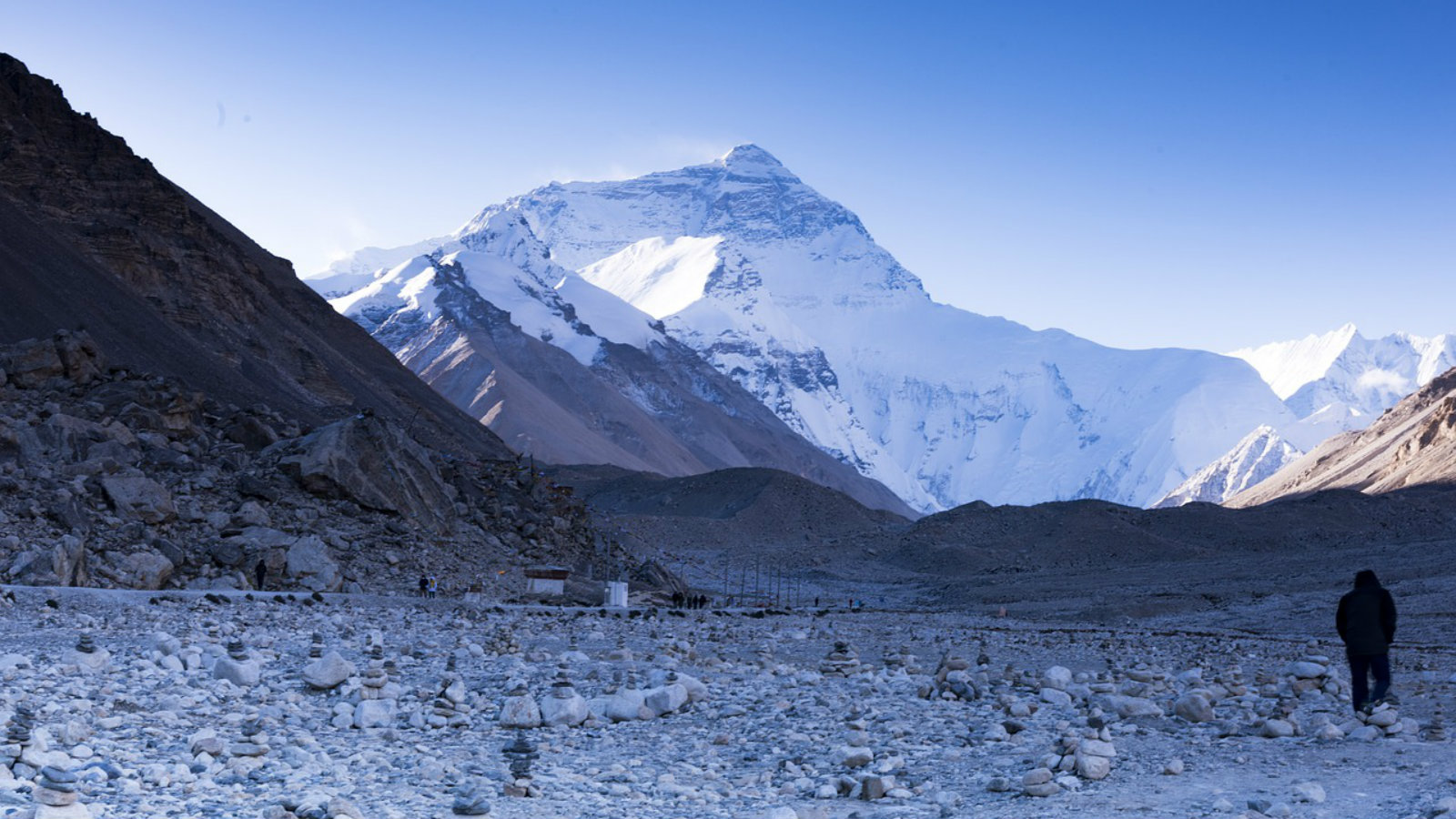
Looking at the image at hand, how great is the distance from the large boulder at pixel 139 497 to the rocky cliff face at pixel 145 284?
1578 cm

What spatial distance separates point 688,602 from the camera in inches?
1483

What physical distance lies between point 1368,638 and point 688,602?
84.5 feet

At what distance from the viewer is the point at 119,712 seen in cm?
1088

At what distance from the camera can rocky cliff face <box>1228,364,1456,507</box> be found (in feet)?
332

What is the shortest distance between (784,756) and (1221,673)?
30.4 feet

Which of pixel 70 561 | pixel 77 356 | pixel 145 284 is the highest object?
pixel 145 284

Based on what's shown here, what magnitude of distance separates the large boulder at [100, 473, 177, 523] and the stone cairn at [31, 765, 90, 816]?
20.2 m

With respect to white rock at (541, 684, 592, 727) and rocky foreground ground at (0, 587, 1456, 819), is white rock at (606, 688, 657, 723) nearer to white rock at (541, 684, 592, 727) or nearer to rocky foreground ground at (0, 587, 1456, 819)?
rocky foreground ground at (0, 587, 1456, 819)

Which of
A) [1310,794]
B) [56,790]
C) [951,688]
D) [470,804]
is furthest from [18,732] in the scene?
[1310,794]

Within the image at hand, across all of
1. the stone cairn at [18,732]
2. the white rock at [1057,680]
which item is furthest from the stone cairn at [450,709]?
the white rock at [1057,680]

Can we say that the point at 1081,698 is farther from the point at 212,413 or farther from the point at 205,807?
the point at 212,413

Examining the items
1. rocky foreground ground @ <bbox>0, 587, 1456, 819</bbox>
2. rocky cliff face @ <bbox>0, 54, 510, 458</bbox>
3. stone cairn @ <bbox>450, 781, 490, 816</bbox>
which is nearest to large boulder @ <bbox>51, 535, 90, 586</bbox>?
rocky foreground ground @ <bbox>0, 587, 1456, 819</bbox>

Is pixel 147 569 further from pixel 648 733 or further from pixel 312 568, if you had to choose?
pixel 648 733

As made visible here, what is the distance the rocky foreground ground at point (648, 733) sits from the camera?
8898mm
